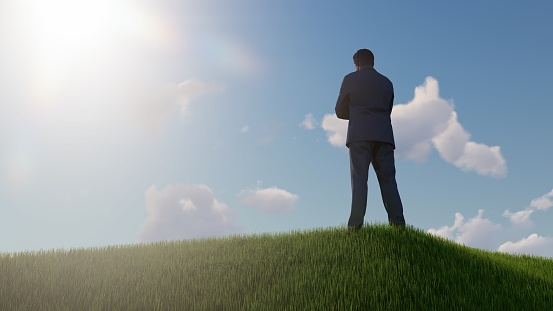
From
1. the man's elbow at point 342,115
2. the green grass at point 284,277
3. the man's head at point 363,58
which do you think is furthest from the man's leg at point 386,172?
the man's head at point 363,58

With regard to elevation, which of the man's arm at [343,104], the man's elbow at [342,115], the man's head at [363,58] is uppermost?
the man's head at [363,58]

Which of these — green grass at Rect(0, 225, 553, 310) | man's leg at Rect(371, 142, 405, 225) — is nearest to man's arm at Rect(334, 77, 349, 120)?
man's leg at Rect(371, 142, 405, 225)

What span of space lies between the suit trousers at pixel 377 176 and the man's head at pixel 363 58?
58.3 inches

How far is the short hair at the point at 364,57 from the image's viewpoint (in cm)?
979

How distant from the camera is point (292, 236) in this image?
1020 centimetres

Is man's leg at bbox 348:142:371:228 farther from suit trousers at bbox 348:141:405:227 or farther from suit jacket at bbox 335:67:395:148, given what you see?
suit jacket at bbox 335:67:395:148

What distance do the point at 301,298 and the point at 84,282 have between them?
11.4ft

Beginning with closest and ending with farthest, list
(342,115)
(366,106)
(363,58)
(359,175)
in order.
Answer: (359,175), (366,106), (342,115), (363,58)

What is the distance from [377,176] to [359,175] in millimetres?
611

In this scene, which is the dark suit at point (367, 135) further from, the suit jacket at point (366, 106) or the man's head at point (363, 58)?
the man's head at point (363, 58)

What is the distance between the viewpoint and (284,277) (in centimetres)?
782

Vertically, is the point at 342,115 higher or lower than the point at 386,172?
higher

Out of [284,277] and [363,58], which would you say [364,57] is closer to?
[363,58]

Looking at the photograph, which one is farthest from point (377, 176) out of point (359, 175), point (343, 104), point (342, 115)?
point (343, 104)
